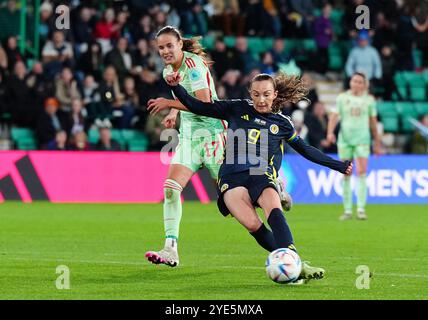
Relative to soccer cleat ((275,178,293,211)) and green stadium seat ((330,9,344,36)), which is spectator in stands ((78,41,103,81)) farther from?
soccer cleat ((275,178,293,211))

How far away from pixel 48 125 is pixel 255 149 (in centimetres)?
1310

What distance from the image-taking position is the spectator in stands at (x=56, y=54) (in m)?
23.8

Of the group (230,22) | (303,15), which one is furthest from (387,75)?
(230,22)

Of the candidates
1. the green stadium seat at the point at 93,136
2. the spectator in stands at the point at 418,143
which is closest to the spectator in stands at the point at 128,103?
the green stadium seat at the point at 93,136

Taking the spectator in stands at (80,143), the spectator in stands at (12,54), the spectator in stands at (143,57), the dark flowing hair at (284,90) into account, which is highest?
the spectator in stands at (143,57)

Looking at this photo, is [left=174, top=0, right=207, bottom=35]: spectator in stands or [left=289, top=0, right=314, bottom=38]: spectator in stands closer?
[left=174, top=0, right=207, bottom=35]: spectator in stands

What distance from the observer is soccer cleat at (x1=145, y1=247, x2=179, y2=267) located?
1037cm

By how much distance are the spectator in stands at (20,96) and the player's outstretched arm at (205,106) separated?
1316cm

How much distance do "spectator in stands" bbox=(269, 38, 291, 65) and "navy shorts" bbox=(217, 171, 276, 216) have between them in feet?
52.1

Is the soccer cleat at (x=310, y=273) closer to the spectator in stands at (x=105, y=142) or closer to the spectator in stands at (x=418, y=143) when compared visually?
the spectator in stands at (x=105, y=142)

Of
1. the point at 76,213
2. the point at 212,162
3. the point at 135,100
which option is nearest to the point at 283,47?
the point at 135,100

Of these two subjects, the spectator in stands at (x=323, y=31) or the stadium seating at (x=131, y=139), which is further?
the spectator in stands at (x=323, y=31)

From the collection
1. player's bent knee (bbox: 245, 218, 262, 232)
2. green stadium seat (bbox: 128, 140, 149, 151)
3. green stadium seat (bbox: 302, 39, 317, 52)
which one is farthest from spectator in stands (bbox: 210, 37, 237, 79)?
player's bent knee (bbox: 245, 218, 262, 232)

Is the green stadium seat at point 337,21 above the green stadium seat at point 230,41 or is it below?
above
